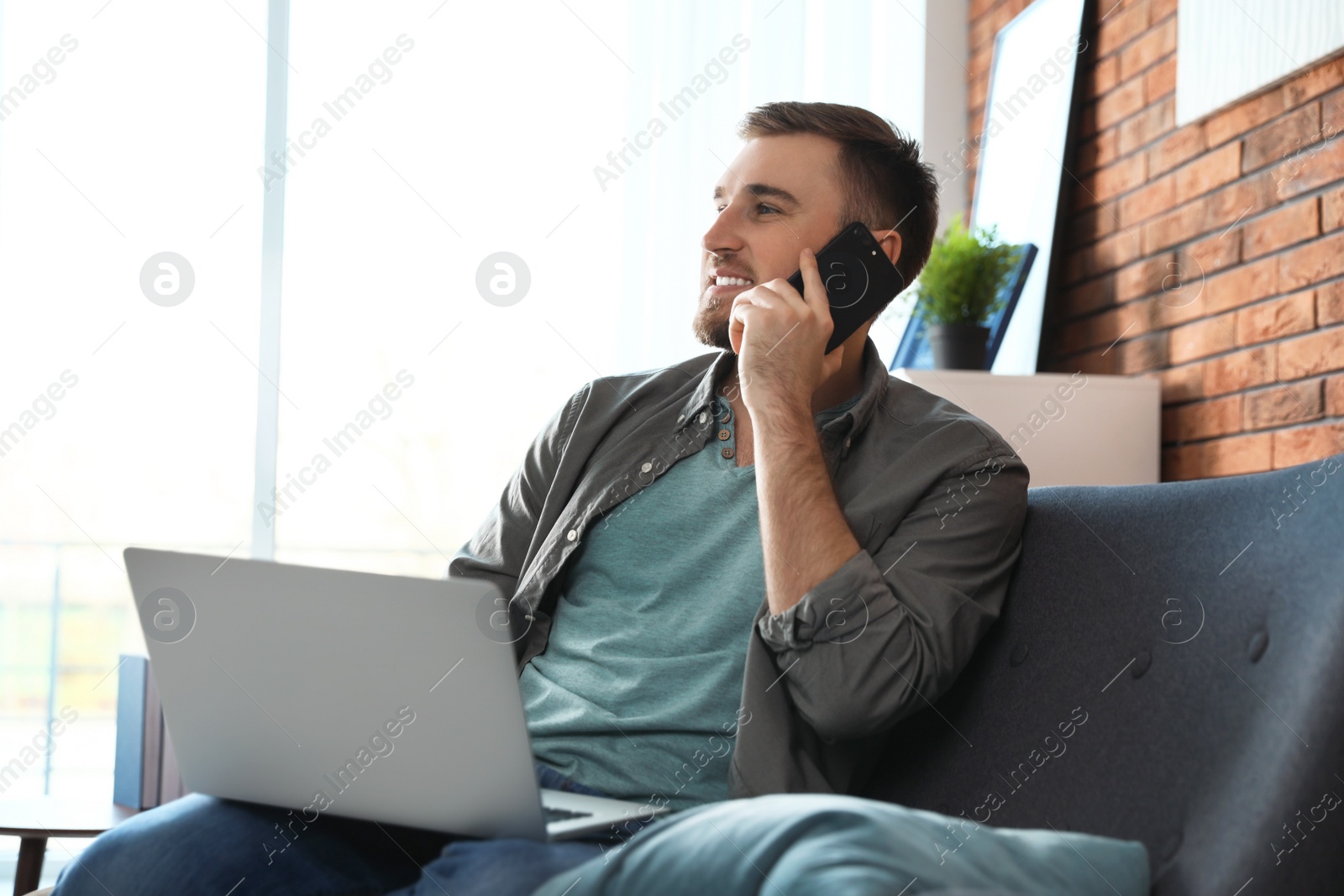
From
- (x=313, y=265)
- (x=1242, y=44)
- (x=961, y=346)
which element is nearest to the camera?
(x=1242, y=44)

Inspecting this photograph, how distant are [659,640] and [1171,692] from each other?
542 mm

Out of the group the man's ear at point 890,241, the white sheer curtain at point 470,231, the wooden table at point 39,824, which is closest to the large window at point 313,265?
the white sheer curtain at point 470,231

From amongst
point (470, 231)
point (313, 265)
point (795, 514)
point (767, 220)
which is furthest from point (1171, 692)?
point (313, 265)

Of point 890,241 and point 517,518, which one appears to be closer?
point 517,518

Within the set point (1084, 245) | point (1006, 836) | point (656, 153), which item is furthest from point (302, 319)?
point (1006, 836)

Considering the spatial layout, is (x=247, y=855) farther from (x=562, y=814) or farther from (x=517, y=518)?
(x=517, y=518)

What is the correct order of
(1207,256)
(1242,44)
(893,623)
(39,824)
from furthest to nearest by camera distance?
(1207,256) < (1242,44) < (39,824) < (893,623)

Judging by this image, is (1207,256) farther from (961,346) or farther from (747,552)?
(747,552)

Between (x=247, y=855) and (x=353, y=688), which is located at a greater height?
(x=353, y=688)

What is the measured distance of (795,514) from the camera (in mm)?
1199

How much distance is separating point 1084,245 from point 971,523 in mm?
1547

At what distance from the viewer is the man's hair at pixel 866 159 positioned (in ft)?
5.17

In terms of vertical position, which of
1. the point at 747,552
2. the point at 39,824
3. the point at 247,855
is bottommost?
the point at 39,824

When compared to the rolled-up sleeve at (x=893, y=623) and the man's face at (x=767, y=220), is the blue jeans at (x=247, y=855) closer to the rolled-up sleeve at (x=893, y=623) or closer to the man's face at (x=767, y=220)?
the rolled-up sleeve at (x=893, y=623)
